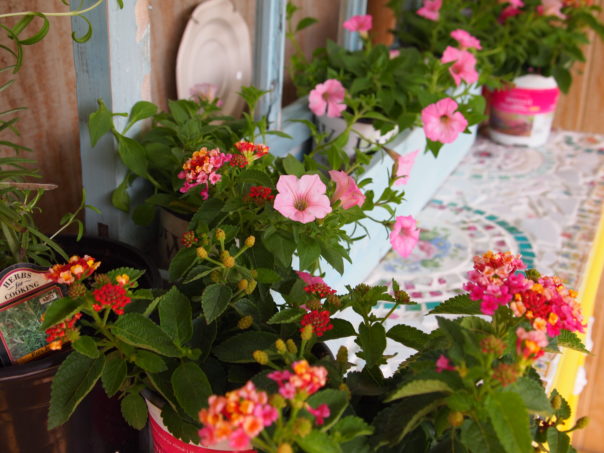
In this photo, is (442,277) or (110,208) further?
(442,277)

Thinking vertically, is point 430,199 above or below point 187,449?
below

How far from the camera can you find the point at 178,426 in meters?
0.58

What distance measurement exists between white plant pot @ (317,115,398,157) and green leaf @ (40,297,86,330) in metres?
0.65

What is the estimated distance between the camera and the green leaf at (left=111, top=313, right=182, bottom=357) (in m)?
0.56

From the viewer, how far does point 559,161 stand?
1.68 m

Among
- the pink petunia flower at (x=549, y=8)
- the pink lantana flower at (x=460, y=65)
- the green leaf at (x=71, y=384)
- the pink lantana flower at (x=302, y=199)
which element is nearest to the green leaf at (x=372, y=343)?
the pink lantana flower at (x=302, y=199)

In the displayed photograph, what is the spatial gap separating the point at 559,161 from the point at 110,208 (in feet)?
3.91

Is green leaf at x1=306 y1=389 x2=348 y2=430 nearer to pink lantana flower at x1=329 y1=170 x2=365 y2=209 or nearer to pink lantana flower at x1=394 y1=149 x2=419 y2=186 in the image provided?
pink lantana flower at x1=329 y1=170 x2=365 y2=209

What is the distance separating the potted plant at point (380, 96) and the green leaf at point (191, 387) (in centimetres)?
54

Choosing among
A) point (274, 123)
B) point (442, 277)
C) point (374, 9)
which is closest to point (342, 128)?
point (274, 123)

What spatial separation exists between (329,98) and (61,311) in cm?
67

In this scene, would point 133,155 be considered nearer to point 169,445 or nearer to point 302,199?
point 302,199

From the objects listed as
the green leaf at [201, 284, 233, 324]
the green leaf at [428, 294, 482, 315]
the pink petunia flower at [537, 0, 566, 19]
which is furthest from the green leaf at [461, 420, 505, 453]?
the pink petunia flower at [537, 0, 566, 19]

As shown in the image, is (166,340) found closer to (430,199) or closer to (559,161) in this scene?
(430,199)
